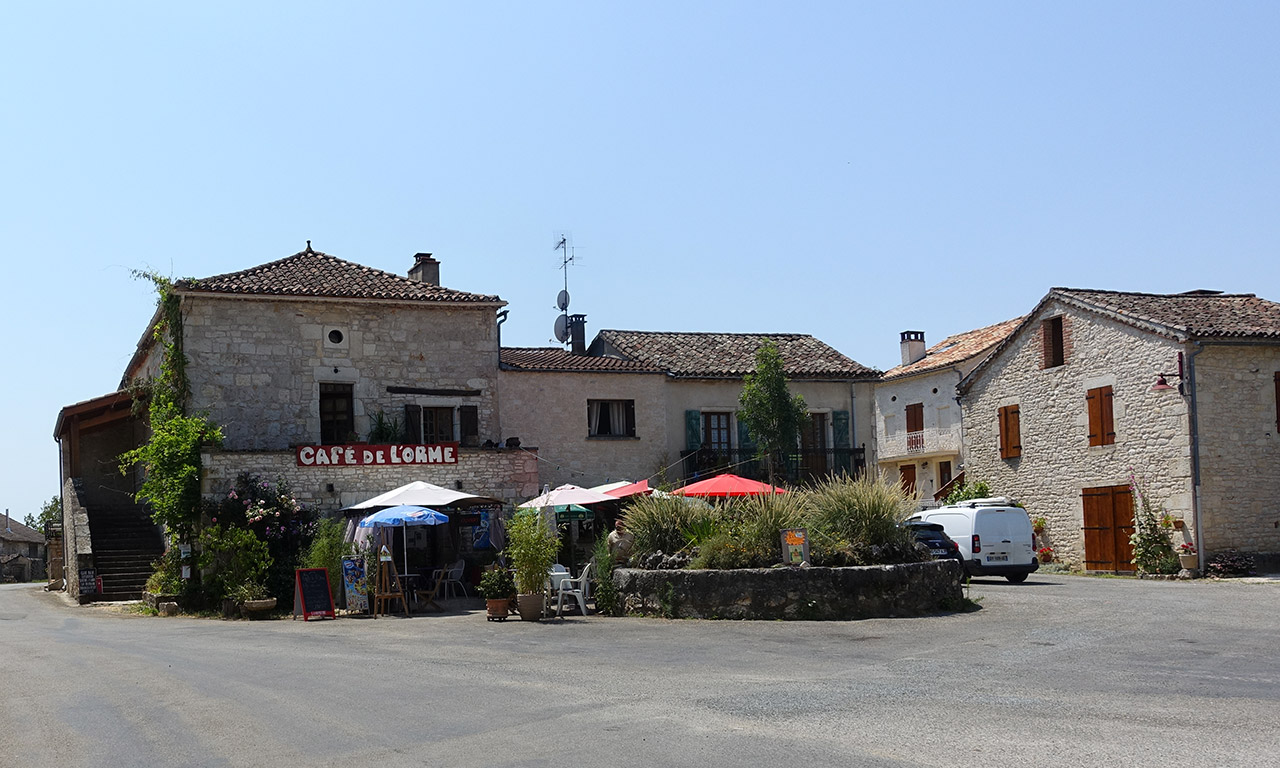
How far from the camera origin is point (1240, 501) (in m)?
23.8

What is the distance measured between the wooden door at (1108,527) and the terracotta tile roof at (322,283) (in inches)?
567

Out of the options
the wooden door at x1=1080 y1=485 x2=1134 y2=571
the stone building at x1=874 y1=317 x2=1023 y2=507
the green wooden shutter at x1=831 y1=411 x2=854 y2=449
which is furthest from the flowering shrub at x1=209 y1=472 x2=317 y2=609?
the stone building at x1=874 y1=317 x2=1023 y2=507

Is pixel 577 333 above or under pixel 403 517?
above

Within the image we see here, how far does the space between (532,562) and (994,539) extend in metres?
10.1

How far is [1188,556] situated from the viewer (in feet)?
76.0

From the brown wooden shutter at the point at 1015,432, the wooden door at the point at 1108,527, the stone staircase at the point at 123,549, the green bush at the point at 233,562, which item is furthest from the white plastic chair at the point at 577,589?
the brown wooden shutter at the point at 1015,432

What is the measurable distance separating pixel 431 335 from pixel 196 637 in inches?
434

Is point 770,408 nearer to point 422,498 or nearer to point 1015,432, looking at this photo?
point 1015,432

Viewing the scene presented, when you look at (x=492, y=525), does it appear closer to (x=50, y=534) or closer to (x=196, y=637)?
(x=196, y=637)

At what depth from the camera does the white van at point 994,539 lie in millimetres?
22141

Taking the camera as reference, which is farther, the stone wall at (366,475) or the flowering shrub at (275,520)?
the stone wall at (366,475)

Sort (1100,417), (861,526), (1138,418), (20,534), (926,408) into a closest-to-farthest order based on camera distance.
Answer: (861,526) → (1138,418) → (1100,417) → (926,408) → (20,534)

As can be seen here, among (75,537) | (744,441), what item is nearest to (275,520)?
(75,537)

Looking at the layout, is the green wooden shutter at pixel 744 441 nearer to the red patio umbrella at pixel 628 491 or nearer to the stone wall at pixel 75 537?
the red patio umbrella at pixel 628 491
